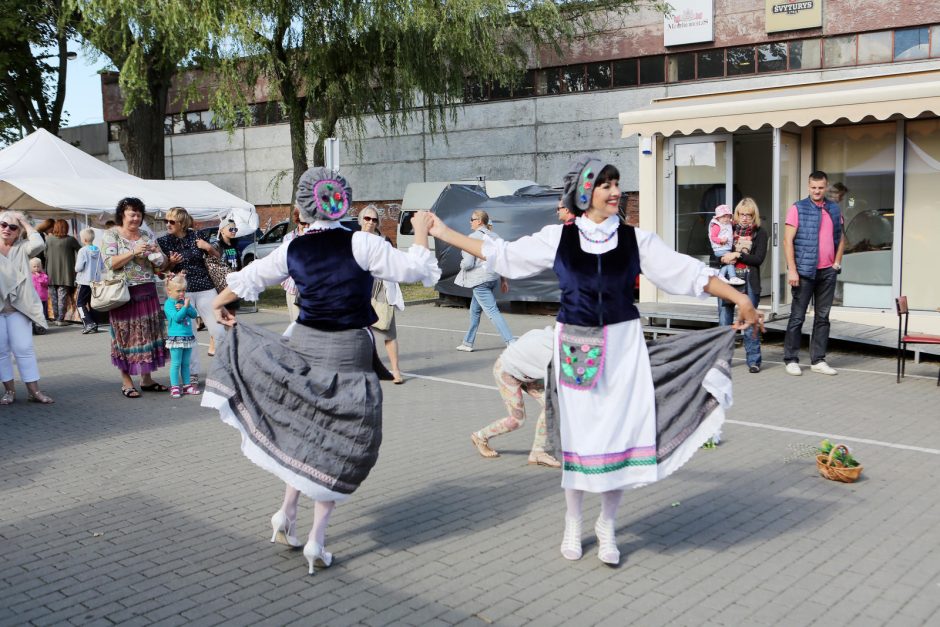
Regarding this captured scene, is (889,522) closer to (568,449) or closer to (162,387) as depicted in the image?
(568,449)

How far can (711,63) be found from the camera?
25406 mm

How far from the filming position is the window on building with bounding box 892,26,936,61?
73.5 ft

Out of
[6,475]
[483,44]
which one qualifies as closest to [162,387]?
[6,475]

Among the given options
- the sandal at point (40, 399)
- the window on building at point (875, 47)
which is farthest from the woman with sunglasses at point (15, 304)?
the window on building at point (875, 47)

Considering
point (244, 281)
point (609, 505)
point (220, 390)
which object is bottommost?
point (609, 505)

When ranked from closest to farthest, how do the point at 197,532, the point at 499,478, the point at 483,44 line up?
the point at 197,532
the point at 499,478
the point at 483,44

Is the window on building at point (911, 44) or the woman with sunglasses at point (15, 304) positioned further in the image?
the window on building at point (911, 44)

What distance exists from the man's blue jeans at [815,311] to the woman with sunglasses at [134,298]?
6.89m

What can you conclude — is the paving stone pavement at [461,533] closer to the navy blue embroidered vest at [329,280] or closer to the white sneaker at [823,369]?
the navy blue embroidered vest at [329,280]

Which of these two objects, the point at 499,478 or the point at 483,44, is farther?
the point at 483,44

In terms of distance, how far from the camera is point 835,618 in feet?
13.4

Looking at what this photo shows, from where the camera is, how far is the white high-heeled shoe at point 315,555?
4.64m

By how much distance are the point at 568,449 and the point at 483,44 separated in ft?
60.0

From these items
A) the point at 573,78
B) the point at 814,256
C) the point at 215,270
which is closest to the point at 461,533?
the point at 215,270
